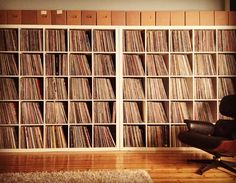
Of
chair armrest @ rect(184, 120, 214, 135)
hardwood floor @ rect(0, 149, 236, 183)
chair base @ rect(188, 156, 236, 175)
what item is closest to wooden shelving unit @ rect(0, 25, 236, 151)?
hardwood floor @ rect(0, 149, 236, 183)

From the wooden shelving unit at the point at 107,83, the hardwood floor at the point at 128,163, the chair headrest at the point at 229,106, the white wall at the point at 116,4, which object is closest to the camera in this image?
Result: the hardwood floor at the point at 128,163

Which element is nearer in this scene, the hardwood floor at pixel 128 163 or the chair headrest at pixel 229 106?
the hardwood floor at pixel 128 163

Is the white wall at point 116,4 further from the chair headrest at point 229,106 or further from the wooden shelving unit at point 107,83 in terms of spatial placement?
the chair headrest at point 229,106

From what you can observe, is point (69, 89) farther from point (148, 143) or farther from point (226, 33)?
point (226, 33)

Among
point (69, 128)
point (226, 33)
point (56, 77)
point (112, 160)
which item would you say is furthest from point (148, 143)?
point (226, 33)

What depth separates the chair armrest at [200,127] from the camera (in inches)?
138

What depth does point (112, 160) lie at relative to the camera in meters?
3.54

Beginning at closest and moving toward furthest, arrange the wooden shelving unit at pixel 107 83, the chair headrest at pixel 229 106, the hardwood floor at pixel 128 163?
the hardwood floor at pixel 128 163, the chair headrest at pixel 229 106, the wooden shelving unit at pixel 107 83

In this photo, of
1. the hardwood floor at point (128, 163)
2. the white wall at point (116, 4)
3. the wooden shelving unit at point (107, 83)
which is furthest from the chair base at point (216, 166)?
the white wall at point (116, 4)

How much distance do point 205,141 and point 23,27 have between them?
266 cm

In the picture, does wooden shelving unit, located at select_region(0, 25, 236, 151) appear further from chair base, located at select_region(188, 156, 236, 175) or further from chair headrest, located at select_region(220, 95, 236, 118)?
chair base, located at select_region(188, 156, 236, 175)

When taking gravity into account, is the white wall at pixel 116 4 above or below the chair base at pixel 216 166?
above

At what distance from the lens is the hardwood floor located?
9.55 ft

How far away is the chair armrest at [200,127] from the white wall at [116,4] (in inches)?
70.7
